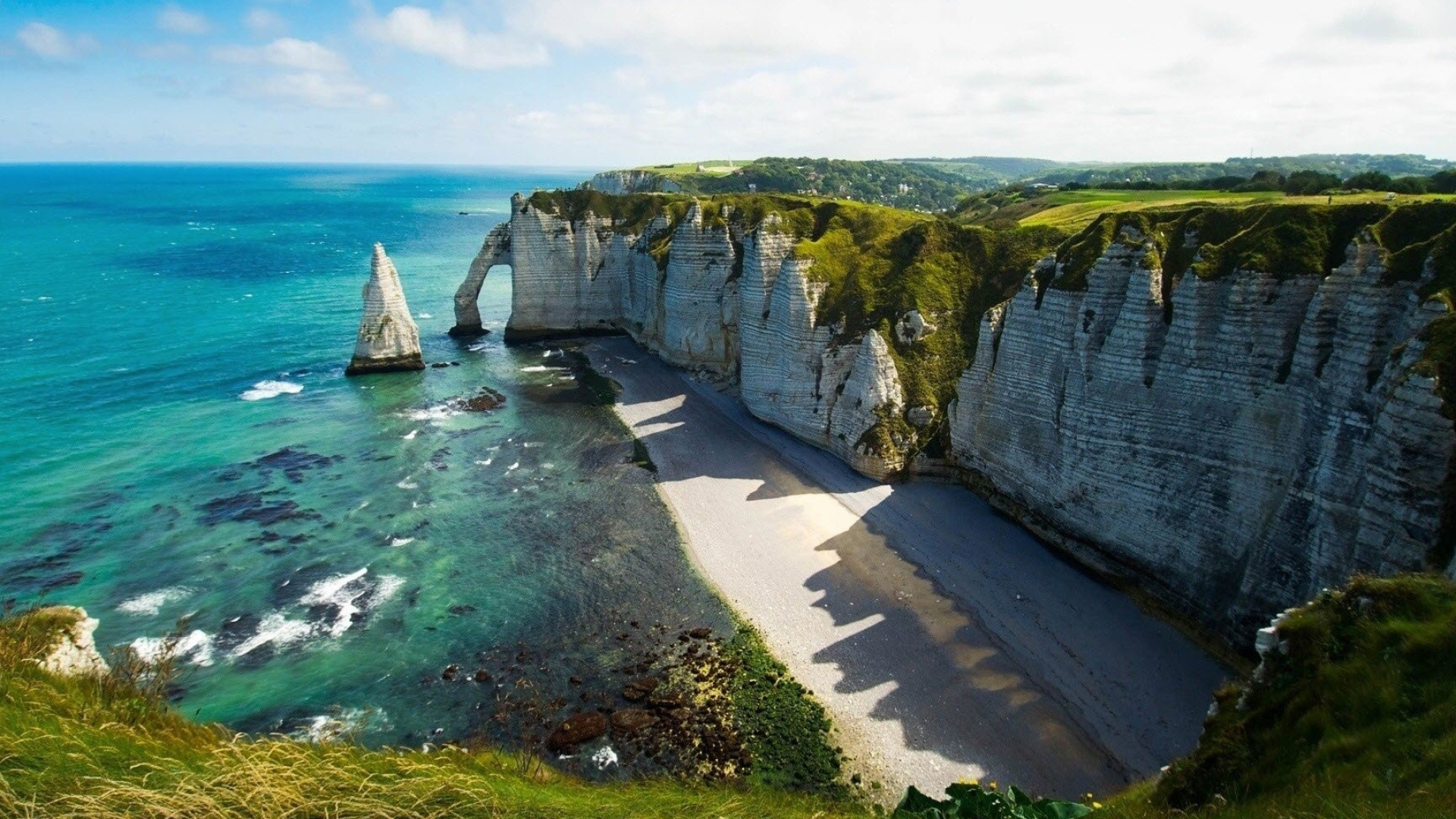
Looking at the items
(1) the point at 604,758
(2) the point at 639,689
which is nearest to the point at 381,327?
(2) the point at 639,689

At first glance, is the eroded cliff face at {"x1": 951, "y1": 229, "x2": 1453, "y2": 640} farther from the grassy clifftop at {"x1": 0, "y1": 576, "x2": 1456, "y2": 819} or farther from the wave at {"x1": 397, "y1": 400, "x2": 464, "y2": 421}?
the wave at {"x1": 397, "y1": 400, "x2": 464, "y2": 421}

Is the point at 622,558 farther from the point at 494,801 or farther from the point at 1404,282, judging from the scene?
the point at 1404,282

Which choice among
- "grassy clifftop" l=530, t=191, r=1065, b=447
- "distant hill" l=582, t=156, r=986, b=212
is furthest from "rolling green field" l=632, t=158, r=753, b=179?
"grassy clifftop" l=530, t=191, r=1065, b=447

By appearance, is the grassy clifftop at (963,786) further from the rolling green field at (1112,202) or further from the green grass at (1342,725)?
the rolling green field at (1112,202)

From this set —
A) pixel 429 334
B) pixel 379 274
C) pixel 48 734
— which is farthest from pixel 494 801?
pixel 429 334

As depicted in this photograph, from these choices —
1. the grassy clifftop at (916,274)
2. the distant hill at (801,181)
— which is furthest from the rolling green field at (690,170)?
the grassy clifftop at (916,274)
